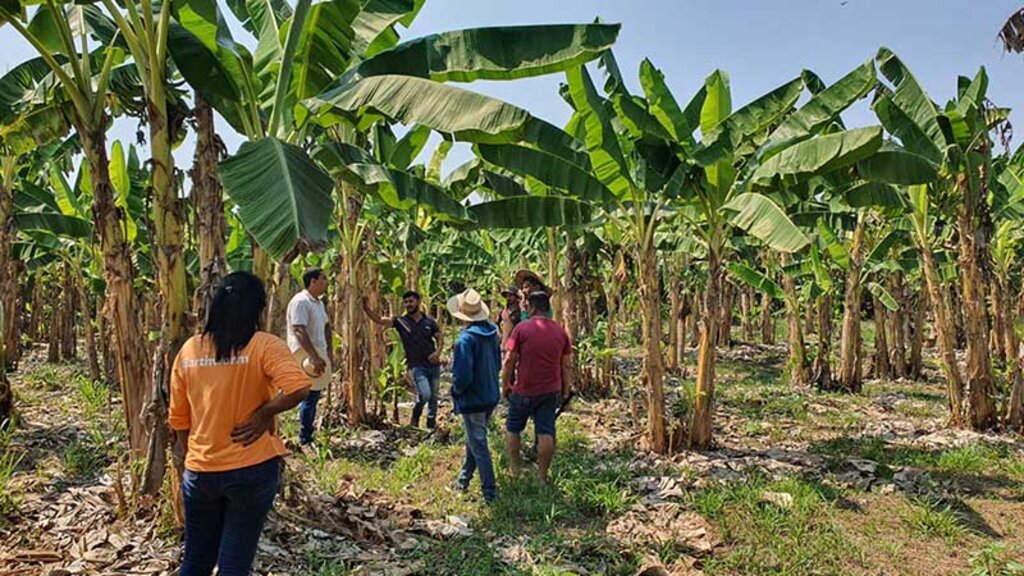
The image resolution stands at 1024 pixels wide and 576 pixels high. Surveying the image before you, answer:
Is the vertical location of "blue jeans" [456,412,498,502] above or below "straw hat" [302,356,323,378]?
below

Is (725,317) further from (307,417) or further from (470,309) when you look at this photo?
(470,309)

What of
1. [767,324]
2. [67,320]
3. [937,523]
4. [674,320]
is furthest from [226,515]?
[767,324]

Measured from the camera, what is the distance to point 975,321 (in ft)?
27.2

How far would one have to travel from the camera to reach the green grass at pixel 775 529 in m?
4.55

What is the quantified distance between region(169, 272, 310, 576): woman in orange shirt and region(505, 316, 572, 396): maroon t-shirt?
10.4 ft

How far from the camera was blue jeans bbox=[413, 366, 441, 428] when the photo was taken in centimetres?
843

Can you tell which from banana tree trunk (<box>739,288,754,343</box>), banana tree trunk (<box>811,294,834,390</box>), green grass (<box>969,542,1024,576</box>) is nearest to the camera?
green grass (<box>969,542,1024,576</box>)

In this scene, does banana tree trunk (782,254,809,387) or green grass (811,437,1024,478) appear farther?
banana tree trunk (782,254,809,387)

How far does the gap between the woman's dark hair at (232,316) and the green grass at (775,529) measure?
3.35m

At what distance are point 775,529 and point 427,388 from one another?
456cm

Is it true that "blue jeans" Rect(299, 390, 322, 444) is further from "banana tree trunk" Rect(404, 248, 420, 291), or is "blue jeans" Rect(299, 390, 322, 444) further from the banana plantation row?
"banana tree trunk" Rect(404, 248, 420, 291)

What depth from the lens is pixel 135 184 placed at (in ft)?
32.4

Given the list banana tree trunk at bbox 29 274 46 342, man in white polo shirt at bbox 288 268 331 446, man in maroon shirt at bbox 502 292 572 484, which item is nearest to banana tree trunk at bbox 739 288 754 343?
man in maroon shirt at bbox 502 292 572 484

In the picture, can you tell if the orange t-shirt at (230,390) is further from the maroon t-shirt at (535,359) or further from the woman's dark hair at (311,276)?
the woman's dark hair at (311,276)
